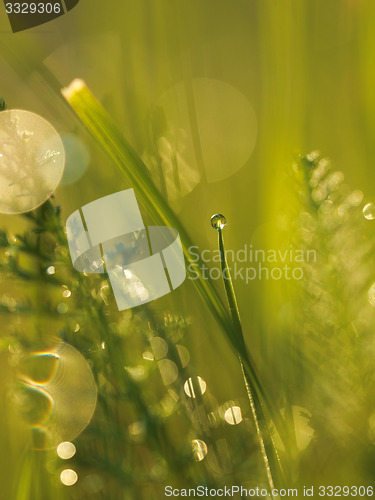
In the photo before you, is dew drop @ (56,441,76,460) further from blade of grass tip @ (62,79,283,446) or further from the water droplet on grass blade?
blade of grass tip @ (62,79,283,446)

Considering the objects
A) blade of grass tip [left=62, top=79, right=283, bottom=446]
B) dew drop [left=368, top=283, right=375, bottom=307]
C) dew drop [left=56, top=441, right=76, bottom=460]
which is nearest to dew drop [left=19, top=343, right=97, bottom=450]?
dew drop [left=56, top=441, right=76, bottom=460]

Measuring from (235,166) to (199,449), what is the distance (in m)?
0.34

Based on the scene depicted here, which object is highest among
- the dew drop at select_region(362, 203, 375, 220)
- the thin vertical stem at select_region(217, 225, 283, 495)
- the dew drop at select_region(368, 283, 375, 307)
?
the dew drop at select_region(362, 203, 375, 220)

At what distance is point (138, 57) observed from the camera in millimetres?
606

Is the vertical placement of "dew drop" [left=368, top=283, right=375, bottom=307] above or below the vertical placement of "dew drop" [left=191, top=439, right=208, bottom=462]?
above

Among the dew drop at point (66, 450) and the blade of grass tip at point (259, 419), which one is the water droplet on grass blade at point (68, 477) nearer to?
the dew drop at point (66, 450)

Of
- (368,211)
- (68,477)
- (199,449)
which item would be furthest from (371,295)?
(68,477)

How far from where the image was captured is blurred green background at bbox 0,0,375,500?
32 cm

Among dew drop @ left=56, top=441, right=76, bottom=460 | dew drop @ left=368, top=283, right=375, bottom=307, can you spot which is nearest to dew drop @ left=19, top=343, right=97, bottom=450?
dew drop @ left=56, top=441, right=76, bottom=460

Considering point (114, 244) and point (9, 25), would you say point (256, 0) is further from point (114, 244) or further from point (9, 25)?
point (114, 244)

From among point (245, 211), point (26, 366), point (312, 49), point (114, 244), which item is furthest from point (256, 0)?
point (26, 366)

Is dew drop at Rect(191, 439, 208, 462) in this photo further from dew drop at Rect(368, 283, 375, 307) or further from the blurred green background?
dew drop at Rect(368, 283, 375, 307)

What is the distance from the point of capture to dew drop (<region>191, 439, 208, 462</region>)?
31 centimetres

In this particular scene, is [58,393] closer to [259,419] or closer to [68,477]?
[68,477]
